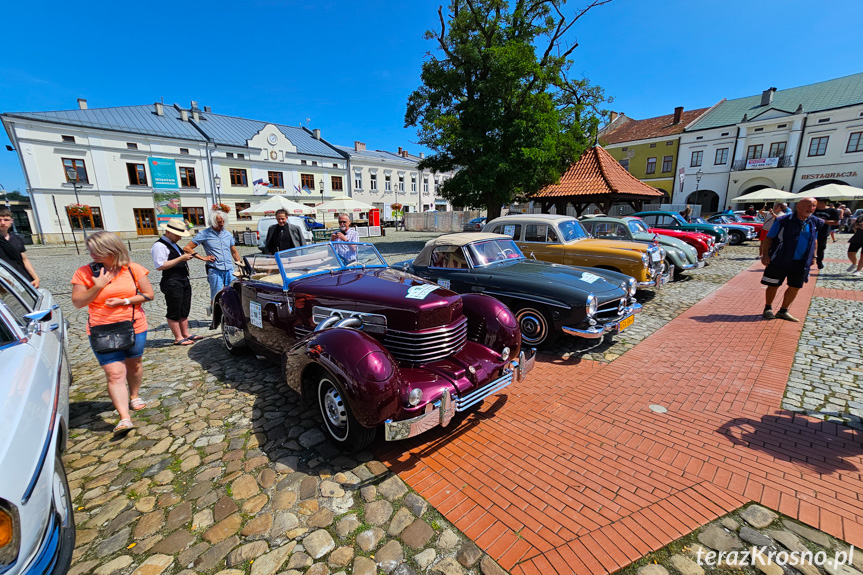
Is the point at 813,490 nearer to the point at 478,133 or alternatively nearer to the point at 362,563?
the point at 362,563

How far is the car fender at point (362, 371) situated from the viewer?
2627mm

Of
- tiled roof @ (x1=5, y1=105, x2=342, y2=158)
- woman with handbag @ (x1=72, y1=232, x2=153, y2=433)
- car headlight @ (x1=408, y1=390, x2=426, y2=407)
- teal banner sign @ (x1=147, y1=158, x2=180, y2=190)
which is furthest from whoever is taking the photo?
teal banner sign @ (x1=147, y1=158, x2=180, y2=190)

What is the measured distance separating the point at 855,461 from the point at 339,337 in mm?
4164

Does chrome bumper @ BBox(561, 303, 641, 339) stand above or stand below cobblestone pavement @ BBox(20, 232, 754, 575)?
above

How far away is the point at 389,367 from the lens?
8.96ft

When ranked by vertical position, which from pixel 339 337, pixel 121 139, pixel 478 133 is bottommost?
pixel 339 337

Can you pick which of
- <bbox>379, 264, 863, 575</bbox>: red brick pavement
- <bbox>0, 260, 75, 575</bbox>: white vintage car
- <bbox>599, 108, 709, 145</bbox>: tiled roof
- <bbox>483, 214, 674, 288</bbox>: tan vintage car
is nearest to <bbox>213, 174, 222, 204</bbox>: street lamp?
<bbox>483, 214, 674, 288</bbox>: tan vintage car

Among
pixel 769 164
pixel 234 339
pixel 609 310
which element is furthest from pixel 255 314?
pixel 769 164

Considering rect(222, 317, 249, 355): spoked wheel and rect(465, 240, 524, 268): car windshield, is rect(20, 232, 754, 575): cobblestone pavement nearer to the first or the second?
rect(222, 317, 249, 355): spoked wheel

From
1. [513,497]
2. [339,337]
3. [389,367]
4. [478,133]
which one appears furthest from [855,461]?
[478,133]

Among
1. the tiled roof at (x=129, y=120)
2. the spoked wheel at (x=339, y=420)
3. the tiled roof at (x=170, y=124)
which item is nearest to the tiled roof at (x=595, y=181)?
the spoked wheel at (x=339, y=420)

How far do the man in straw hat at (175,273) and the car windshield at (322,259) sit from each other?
1220mm

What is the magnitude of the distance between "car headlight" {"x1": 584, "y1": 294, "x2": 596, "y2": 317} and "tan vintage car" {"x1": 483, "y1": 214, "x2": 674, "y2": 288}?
291 cm

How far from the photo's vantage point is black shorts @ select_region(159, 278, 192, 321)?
5027 mm
